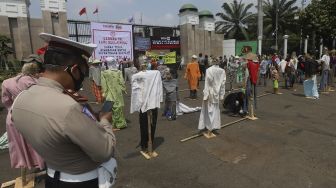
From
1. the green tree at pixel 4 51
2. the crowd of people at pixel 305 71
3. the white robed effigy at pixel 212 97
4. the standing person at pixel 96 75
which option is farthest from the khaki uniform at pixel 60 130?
the green tree at pixel 4 51

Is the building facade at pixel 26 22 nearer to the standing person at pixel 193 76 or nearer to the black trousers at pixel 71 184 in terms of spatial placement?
the standing person at pixel 193 76

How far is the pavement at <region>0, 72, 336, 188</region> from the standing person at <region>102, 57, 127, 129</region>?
38cm

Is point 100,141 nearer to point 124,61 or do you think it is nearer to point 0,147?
point 0,147

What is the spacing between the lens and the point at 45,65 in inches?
68.9

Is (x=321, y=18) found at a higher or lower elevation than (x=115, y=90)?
higher

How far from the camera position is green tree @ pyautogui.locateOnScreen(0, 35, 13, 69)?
16.9 meters

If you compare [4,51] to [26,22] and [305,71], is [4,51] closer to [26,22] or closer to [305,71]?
[26,22]

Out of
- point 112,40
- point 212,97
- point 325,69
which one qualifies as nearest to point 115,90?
point 212,97

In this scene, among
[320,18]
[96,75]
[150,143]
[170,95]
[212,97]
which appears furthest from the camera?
[320,18]

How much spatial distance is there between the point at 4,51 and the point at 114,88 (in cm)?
1326

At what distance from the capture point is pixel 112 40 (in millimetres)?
21094

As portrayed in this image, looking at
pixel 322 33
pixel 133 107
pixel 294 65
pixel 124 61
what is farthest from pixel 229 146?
pixel 322 33

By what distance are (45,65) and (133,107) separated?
4004 mm

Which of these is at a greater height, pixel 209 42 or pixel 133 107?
pixel 209 42
